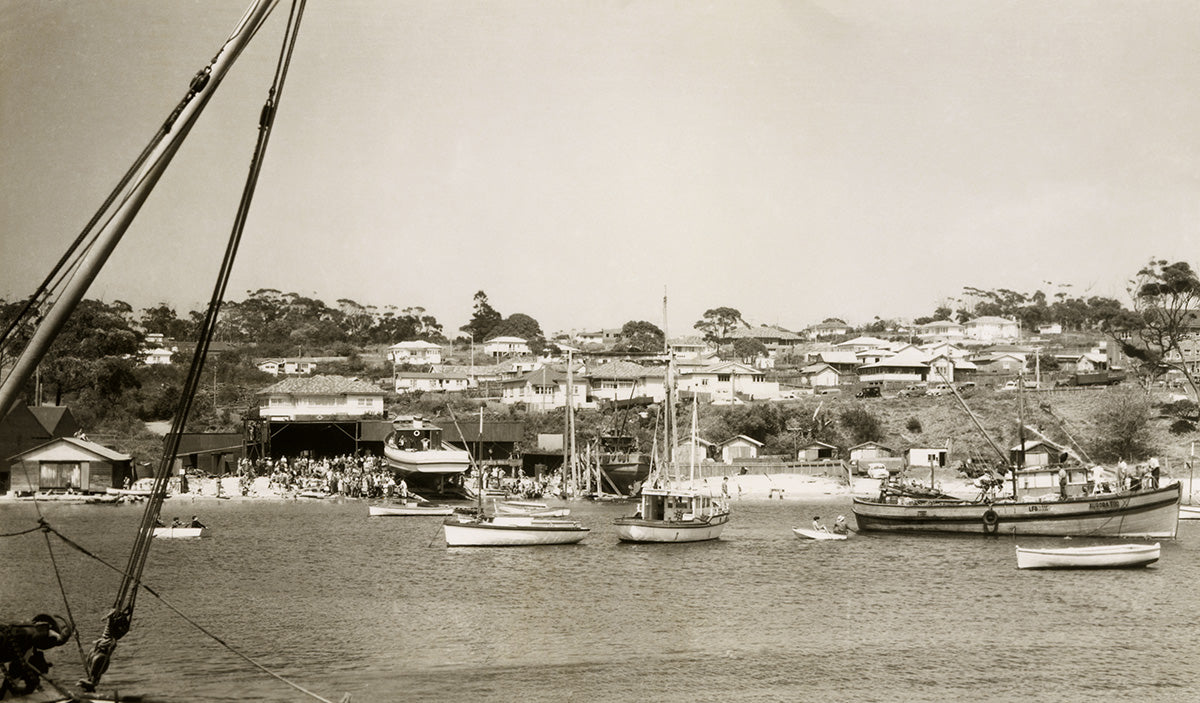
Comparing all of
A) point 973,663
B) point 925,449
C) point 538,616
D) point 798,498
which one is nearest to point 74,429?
point 798,498

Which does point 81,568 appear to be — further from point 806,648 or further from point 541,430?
point 541,430

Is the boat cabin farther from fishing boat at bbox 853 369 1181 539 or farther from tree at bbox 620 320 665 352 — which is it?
tree at bbox 620 320 665 352

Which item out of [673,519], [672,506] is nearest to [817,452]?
[672,506]

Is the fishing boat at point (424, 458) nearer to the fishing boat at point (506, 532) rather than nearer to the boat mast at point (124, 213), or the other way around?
the fishing boat at point (506, 532)

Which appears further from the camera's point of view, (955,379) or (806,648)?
(955,379)

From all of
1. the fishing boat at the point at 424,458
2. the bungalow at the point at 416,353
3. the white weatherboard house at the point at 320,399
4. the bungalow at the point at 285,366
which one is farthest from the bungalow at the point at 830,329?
the fishing boat at the point at 424,458

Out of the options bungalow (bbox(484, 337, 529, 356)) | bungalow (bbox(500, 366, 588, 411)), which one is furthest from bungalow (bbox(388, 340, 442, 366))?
bungalow (bbox(500, 366, 588, 411))
